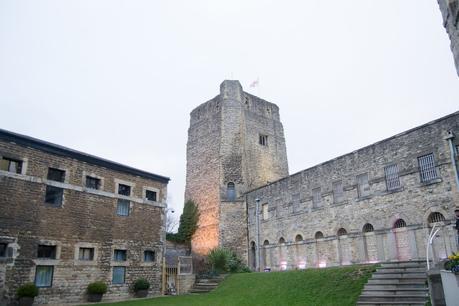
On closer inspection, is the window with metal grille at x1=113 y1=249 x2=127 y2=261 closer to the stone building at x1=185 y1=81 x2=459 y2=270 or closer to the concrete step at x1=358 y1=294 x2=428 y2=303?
the stone building at x1=185 y1=81 x2=459 y2=270

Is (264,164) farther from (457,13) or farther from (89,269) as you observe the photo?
(457,13)

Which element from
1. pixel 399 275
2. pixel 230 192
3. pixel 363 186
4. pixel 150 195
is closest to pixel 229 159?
pixel 230 192

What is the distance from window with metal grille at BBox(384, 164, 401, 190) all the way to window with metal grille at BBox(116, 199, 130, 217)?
13617 millimetres

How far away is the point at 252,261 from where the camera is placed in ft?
84.3

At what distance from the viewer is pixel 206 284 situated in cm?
1969

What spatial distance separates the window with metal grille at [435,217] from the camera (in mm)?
14842

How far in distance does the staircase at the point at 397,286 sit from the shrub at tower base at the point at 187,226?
17.9 m

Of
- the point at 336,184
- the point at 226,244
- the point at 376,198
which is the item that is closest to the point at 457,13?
the point at 376,198

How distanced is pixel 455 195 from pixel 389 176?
10.8 ft

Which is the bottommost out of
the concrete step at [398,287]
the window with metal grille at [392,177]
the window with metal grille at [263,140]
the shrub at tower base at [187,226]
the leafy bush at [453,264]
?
the concrete step at [398,287]

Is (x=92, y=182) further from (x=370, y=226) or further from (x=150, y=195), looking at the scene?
(x=370, y=226)

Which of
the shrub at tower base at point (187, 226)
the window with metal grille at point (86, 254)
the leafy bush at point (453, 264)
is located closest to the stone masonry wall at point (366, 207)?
the shrub at tower base at point (187, 226)

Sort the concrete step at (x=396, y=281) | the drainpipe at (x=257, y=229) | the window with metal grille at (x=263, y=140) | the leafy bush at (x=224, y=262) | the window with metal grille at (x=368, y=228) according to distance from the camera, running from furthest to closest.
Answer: the window with metal grille at (x=263, y=140)
the drainpipe at (x=257, y=229)
the leafy bush at (x=224, y=262)
the window with metal grille at (x=368, y=228)
the concrete step at (x=396, y=281)

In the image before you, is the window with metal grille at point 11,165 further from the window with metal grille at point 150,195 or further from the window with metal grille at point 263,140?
the window with metal grille at point 263,140
